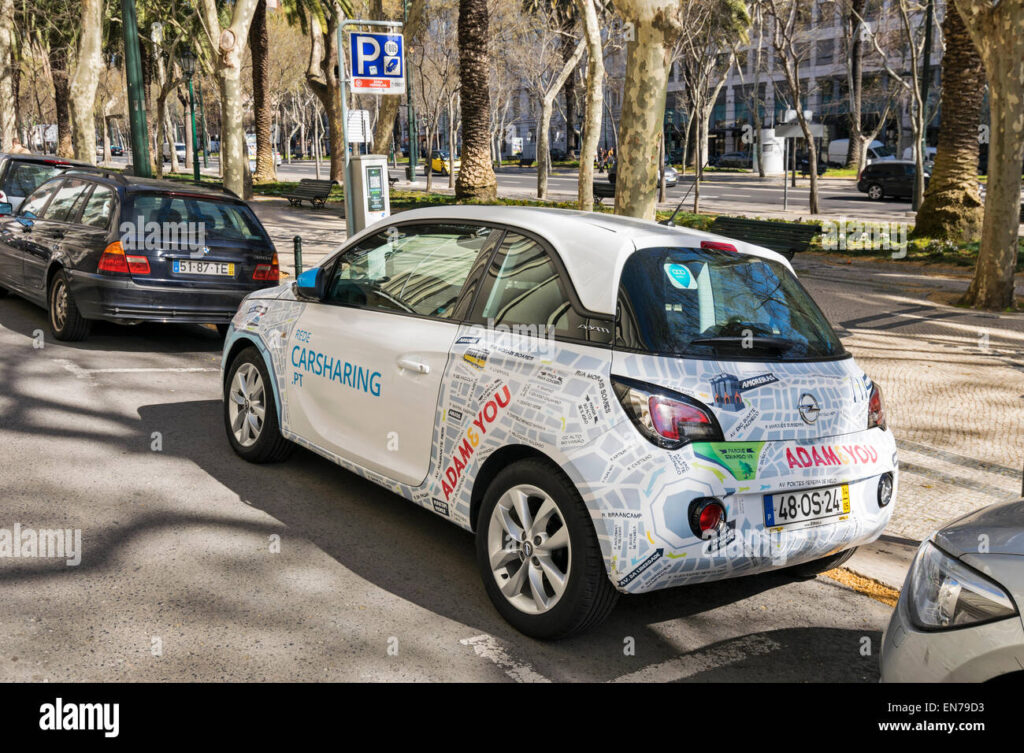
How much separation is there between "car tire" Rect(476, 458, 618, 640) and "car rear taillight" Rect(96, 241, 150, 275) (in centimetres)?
606

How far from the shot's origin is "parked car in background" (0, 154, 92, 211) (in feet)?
43.6

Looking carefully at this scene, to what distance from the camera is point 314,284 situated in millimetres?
5574

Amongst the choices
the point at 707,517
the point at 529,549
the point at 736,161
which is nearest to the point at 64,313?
the point at 529,549

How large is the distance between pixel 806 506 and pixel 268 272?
23.1 ft

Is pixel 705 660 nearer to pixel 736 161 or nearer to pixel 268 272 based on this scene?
pixel 268 272

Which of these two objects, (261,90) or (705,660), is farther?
(261,90)

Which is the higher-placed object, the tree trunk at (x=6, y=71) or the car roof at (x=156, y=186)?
the tree trunk at (x=6, y=71)

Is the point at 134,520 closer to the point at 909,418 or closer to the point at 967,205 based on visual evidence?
the point at 909,418

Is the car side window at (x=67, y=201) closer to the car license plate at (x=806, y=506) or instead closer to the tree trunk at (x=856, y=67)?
the car license plate at (x=806, y=506)

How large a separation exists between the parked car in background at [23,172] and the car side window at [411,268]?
372 inches

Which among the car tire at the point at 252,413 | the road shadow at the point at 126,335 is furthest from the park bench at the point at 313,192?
the car tire at the point at 252,413

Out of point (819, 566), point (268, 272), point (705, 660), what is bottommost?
point (705, 660)

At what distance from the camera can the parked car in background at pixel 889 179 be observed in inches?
1467

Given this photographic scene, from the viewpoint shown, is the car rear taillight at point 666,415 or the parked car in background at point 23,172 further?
the parked car in background at point 23,172
